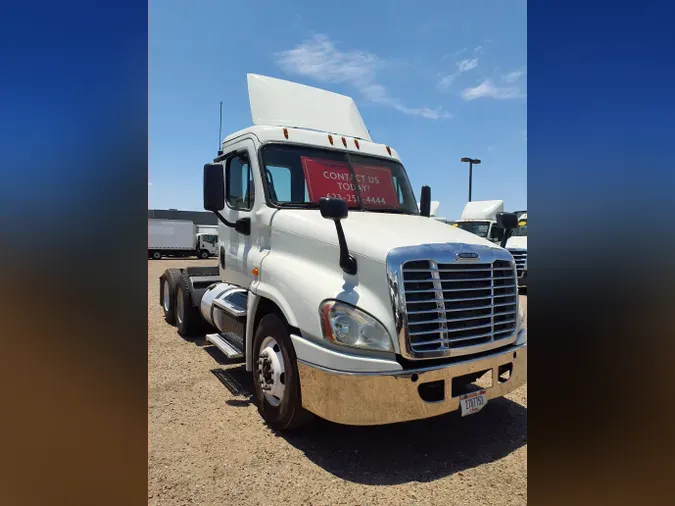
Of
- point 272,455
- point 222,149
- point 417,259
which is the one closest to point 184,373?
point 272,455

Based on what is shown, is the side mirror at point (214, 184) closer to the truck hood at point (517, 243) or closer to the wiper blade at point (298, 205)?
the wiper blade at point (298, 205)

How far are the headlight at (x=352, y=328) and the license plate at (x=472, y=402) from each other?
769mm

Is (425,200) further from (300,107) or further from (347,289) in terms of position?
(347,289)

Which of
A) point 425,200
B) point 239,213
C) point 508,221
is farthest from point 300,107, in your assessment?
point 508,221

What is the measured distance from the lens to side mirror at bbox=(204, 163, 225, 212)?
4.40m

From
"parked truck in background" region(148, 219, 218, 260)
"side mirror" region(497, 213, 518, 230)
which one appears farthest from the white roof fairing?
"parked truck in background" region(148, 219, 218, 260)

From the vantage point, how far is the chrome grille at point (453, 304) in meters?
3.12

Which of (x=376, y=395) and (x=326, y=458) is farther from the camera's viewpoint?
(x=326, y=458)

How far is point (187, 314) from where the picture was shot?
702 centimetres

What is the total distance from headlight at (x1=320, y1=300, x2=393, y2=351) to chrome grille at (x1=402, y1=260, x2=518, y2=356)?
0.22 meters

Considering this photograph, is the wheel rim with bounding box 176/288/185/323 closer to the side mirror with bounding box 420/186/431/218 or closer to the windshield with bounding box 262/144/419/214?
the windshield with bounding box 262/144/419/214

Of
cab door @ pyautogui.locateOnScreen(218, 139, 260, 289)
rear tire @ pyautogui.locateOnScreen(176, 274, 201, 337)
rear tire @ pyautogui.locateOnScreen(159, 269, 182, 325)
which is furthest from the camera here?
rear tire @ pyautogui.locateOnScreen(159, 269, 182, 325)

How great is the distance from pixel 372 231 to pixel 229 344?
90.5 inches
